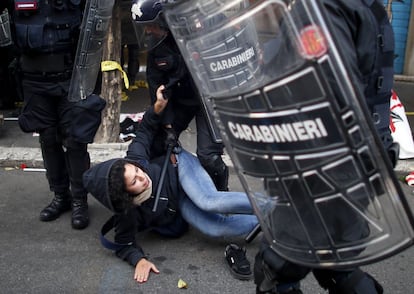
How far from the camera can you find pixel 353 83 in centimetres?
144

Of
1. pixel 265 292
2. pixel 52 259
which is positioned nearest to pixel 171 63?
pixel 52 259

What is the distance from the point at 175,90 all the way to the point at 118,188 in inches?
34.8

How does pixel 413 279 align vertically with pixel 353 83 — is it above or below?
below

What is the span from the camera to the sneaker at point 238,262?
3.05 m

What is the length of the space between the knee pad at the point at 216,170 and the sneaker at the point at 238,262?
0.52m

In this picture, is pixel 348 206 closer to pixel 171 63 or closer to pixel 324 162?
pixel 324 162

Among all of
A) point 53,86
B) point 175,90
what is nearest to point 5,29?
point 53,86

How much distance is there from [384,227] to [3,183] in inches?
136

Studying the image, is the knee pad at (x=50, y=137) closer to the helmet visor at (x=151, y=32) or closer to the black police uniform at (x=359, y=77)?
the helmet visor at (x=151, y=32)

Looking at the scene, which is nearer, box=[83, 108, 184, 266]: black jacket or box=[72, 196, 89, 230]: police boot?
box=[83, 108, 184, 266]: black jacket

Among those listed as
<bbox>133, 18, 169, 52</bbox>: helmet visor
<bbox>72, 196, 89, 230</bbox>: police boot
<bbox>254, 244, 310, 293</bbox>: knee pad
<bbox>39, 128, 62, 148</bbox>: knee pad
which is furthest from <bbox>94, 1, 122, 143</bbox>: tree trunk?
<bbox>254, 244, 310, 293</bbox>: knee pad

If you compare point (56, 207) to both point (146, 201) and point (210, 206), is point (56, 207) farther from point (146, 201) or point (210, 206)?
point (210, 206)

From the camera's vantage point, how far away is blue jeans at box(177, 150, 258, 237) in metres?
3.22

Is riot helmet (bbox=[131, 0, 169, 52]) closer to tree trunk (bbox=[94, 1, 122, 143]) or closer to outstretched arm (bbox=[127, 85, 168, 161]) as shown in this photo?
outstretched arm (bbox=[127, 85, 168, 161])
